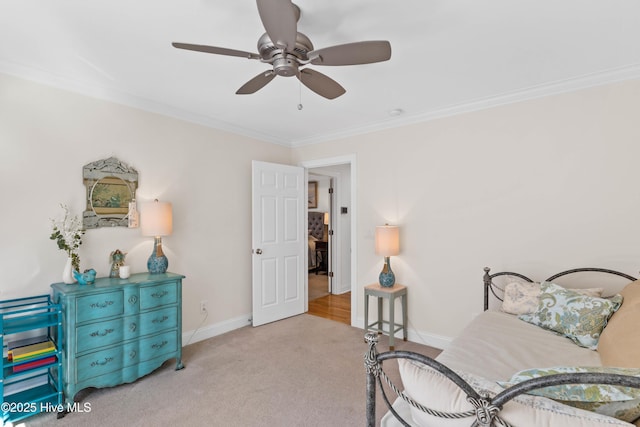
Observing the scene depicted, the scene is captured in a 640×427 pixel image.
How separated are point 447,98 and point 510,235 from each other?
1.44 m

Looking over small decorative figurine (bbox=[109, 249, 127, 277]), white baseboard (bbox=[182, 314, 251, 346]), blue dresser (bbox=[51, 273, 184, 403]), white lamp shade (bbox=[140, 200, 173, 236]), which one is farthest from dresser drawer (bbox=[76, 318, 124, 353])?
white baseboard (bbox=[182, 314, 251, 346])

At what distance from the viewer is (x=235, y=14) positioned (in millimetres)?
1829

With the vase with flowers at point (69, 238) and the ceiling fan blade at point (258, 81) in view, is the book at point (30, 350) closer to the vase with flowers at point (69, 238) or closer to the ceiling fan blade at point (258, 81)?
the vase with flowers at point (69, 238)

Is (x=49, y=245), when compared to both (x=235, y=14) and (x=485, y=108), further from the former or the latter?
(x=485, y=108)

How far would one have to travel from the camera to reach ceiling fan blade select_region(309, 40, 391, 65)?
1.61 m

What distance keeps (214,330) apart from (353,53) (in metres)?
3.33

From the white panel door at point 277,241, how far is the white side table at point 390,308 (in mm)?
1206

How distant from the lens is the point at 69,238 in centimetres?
266

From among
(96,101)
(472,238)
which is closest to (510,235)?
(472,238)

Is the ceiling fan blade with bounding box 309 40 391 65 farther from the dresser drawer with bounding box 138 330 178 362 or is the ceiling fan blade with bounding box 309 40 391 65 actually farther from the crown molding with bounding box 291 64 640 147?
the dresser drawer with bounding box 138 330 178 362

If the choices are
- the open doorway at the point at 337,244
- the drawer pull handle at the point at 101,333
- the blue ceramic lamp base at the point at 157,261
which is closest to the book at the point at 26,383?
the drawer pull handle at the point at 101,333

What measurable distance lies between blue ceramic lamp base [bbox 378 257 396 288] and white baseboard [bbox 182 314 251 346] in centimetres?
178

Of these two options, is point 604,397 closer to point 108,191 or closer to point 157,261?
point 157,261

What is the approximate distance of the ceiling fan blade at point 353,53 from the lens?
1610 millimetres
